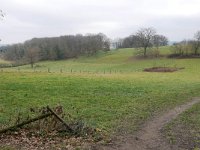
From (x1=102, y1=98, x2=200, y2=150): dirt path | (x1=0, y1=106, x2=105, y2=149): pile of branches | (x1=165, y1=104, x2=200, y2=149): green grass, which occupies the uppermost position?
(x1=0, y1=106, x2=105, y2=149): pile of branches

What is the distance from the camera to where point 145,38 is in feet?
390

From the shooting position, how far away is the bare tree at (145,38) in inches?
4594

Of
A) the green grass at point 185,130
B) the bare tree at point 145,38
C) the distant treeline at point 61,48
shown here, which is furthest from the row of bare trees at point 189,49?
the green grass at point 185,130

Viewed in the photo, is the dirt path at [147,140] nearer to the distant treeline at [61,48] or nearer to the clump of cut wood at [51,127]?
the clump of cut wood at [51,127]

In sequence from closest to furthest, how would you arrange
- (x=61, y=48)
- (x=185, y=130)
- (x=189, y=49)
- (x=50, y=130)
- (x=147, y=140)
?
1. (x=147, y=140)
2. (x=50, y=130)
3. (x=185, y=130)
4. (x=189, y=49)
5. (x=61, y=48)

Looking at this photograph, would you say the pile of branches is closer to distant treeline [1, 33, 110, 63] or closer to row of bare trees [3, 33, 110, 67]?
row of bare trees [3, 33, 110, 67]

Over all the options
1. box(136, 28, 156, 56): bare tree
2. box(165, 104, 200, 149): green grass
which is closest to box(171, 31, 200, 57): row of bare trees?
box(136, 28, 156, 56): bare tree

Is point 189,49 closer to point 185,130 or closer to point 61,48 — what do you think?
point 61,48

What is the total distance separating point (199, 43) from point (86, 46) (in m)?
53.1

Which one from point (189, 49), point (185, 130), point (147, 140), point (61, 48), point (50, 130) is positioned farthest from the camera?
point (61, 48)

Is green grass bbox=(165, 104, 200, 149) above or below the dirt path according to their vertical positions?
below

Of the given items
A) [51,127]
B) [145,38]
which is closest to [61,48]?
[145,38]

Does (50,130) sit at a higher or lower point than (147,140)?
higher

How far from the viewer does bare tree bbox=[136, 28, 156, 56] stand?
383ft
